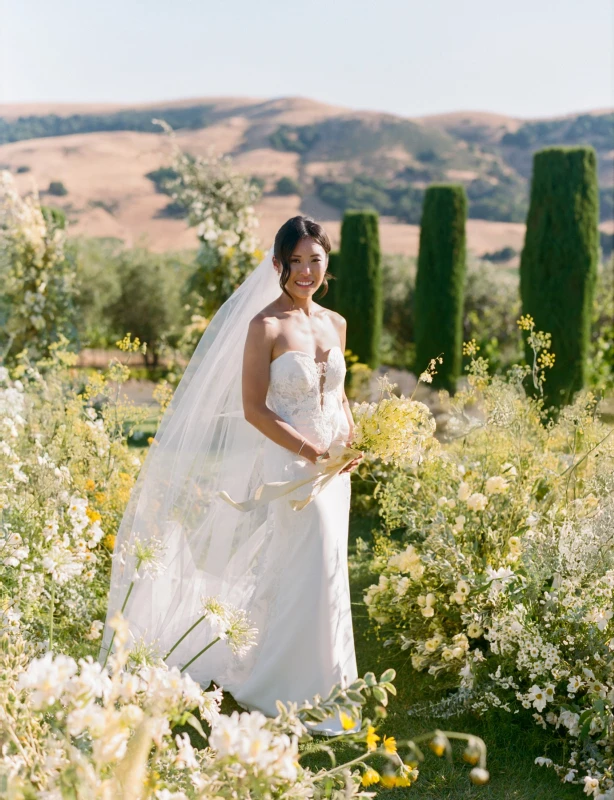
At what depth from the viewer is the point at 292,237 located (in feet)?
12.7

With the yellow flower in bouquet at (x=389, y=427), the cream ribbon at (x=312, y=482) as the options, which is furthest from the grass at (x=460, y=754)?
the yellow flower in bouquet at (x=389, y=427)

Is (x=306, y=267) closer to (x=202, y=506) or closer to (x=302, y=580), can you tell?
(x=202, y=506)

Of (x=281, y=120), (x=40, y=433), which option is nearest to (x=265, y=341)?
(x=40, y=433)

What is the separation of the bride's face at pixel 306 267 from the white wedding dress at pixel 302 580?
0.35 metres

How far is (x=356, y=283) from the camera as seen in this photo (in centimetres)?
1463

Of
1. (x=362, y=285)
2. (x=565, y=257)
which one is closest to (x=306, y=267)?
(x=565, y=257)

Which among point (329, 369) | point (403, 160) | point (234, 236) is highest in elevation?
point (403, 160)

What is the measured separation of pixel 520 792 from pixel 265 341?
2314 mm

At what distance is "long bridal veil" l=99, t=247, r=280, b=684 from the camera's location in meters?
4.15

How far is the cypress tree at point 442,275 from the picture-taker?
13680 millimetres

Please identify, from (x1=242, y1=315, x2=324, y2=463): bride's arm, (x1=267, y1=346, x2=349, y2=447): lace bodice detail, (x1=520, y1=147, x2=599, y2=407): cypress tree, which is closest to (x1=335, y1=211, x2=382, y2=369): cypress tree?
(x1=520, y1=147, x2=599, y2=407): cypress tree

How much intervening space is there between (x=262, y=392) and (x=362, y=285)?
1107cm

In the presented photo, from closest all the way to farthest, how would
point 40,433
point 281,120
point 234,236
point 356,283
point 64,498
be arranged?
point 64,498, point 40,433, point 234,236, point 356,283, point 281,120

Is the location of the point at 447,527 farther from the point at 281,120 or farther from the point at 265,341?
the point at 281,120
